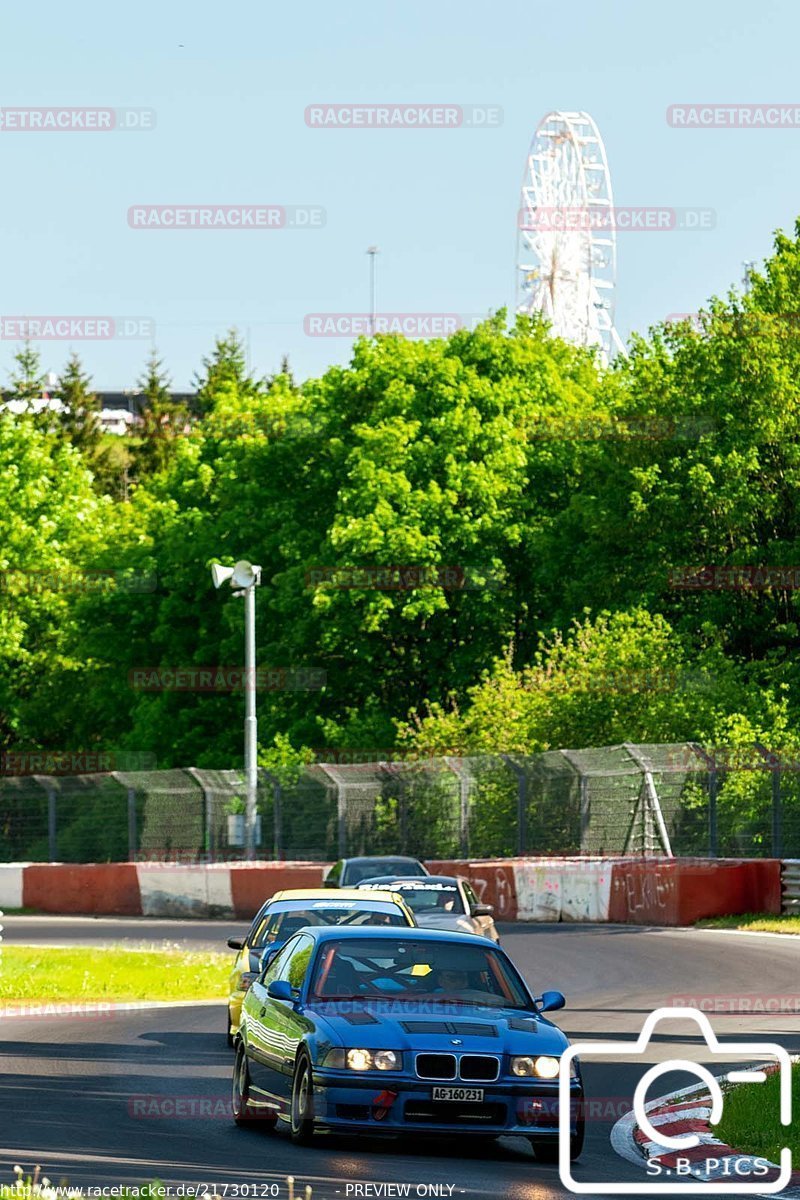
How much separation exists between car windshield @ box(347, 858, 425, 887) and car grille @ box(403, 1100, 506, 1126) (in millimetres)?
17063

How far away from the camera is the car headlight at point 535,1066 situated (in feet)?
37.8

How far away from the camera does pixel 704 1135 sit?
40.0 ft

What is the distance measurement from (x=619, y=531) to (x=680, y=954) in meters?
25.5

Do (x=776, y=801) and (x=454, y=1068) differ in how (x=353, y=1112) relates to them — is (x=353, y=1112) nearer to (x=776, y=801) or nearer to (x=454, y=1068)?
(x=454, y=1068)

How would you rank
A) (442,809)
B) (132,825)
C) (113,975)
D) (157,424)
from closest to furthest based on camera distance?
1. (113,975)
2. (442,809)
3. (132,825)
4. (157,424)

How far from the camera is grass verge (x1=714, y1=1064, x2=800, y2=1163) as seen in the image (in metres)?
11.8

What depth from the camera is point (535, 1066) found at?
11570 millimetres

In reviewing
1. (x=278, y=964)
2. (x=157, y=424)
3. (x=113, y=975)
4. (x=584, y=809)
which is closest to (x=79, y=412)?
(x=157, y=424)

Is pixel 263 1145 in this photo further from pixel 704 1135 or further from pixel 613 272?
pixel 613 272

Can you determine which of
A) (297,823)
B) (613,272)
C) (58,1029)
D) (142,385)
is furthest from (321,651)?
(142,385)

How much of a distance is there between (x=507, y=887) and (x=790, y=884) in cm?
562

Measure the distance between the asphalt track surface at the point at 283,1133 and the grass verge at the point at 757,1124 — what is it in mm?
729

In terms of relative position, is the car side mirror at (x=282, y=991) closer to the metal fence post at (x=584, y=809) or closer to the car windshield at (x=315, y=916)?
the car windshield at (x=315, y=916)

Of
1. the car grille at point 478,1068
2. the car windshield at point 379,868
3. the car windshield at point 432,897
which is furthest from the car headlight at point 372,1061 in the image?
the car windshield at point 379,868
